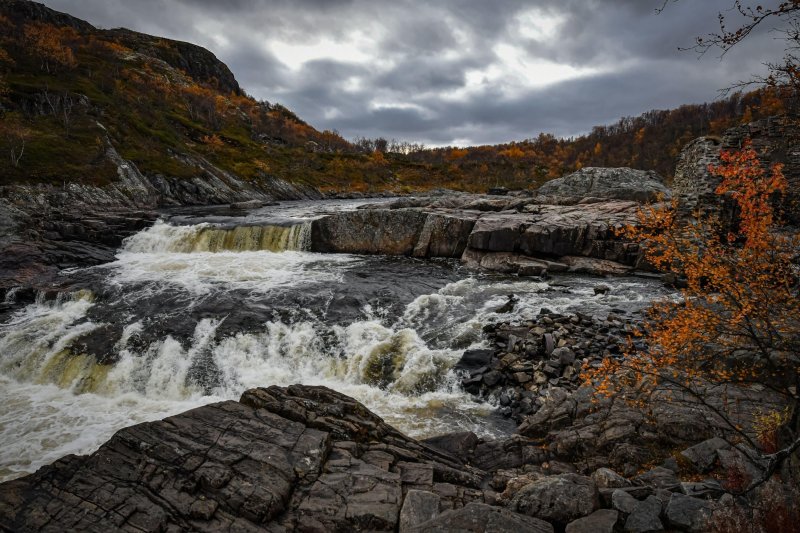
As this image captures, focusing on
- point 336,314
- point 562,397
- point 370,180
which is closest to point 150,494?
point 562,397

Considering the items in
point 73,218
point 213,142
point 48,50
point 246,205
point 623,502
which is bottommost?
point 623,502

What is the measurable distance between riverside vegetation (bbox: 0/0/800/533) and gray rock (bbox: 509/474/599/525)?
47mm

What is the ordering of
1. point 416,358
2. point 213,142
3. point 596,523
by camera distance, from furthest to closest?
point 213,142, point 416,358, point 596,523

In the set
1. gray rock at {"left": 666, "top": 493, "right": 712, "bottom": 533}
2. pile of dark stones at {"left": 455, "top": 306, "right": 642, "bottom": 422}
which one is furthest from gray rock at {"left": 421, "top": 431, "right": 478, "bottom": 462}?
gray rock at {"left": 666, "top": 493, "right": 712, "bottom": 533}

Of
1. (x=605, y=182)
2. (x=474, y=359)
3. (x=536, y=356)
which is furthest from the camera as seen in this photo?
(x=605, y=182)

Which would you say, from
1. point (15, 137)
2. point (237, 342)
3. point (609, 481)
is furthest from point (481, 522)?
point (15, 137)

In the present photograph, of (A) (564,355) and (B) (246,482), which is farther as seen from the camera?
(A) (564,355)

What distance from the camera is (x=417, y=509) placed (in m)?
6.78

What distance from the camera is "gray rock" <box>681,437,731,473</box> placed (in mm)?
7684

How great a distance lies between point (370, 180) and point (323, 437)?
415 ft

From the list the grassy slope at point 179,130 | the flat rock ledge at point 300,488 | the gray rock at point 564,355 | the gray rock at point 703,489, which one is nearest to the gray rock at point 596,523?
the flat rock ledge at point 300,488

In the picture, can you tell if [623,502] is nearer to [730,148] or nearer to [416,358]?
[416,358]

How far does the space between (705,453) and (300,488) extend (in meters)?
8.29

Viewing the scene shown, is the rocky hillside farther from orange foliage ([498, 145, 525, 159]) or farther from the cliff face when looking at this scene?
orange foliage ([498, 145, 525, 159])
